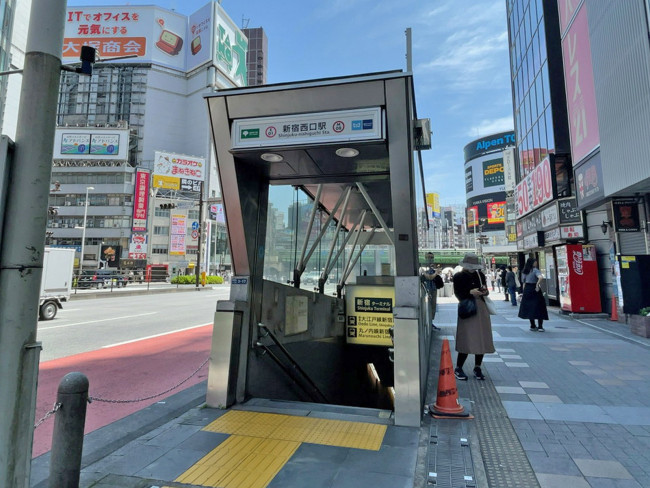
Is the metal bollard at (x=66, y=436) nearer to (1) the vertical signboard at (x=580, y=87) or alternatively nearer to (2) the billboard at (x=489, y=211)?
(1) the vertical signboard at (x=580, y=87)

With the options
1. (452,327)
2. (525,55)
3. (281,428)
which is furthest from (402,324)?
(525,55)

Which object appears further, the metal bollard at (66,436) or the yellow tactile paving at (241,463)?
the yellow tactile paving at (241,463)

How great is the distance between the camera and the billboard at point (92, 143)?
193ft

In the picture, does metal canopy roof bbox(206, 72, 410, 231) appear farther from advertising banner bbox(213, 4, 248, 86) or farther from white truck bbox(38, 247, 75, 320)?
advertising banner bbox(213, 4, 248, 86)

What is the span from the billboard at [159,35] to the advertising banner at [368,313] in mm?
74633

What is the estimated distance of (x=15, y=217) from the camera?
6.70 feet

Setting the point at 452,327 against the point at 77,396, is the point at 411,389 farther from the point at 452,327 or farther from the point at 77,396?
the point at 452,327

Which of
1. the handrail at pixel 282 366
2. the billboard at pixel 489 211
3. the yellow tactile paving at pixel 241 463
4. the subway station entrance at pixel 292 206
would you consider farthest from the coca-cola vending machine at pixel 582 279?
the billboard at pixel 489 211

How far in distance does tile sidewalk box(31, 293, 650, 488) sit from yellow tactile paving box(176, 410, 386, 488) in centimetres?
12

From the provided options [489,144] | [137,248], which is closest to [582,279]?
[137,248]

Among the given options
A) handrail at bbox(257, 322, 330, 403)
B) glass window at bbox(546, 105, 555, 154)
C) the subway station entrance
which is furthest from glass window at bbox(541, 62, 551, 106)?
handrail at bbox(257, 322, 330, 403)

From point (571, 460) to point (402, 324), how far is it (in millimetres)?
1749

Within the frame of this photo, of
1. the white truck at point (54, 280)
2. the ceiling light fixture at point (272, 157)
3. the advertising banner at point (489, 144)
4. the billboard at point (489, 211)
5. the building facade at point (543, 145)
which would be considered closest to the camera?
the ceiling light fixture at point (272, 157)

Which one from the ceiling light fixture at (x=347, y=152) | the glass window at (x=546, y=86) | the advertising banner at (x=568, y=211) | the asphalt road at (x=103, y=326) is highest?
the glass window at (x=546, y=86)
